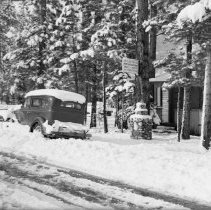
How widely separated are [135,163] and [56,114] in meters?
6.88

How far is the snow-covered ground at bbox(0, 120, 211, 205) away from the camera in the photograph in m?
7.75

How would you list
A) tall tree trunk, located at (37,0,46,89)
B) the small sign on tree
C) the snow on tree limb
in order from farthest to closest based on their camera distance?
tall tree trunk, located at (37,0,46,89), the small sign on tree, the snow on tree limb

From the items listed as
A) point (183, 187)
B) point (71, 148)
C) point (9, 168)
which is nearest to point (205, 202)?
point (183, 187)

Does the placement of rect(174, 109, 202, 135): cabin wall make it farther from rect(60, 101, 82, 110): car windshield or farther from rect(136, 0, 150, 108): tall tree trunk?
rect(60, 101, 82, 110): car windshield

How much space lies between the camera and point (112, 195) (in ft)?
23.3

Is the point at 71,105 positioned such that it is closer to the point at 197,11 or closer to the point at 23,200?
the point at 197,11

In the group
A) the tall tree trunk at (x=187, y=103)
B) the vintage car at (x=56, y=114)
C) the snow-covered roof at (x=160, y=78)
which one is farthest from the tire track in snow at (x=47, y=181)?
the snow-covered roof at (x=160, y=78)

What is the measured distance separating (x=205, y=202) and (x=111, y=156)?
3867mm

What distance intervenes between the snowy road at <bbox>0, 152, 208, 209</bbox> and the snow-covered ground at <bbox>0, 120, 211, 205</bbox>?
558mm

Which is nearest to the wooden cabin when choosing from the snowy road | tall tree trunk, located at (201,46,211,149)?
tall tree trunk, located at (201,46,211,149)

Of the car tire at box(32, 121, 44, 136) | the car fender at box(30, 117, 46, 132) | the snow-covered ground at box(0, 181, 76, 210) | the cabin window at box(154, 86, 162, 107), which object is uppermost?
the cabin window at box(154, 86, 162, 107)

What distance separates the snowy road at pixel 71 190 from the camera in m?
6.43

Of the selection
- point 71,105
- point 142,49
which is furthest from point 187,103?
point 71,105

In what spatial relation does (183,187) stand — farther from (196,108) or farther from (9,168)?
(196,108)
